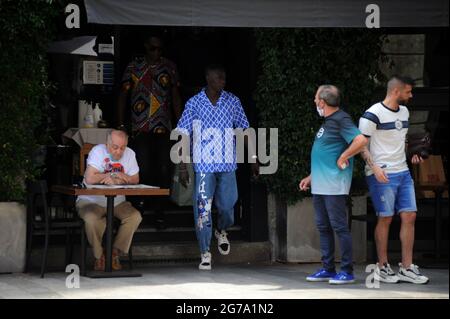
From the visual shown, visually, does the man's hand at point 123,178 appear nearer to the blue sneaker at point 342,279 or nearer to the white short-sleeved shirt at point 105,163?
the white short-sleeved shirt at point 105,163

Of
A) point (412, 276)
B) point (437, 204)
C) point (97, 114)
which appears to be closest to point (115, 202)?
point (97, 114)

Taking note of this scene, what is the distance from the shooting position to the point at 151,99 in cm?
1251

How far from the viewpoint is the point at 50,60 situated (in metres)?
12.8

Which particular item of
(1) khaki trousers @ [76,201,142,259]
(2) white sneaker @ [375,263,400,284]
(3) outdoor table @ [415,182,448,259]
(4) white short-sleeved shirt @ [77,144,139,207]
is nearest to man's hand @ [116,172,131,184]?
(4) white short-sleeved shirt @ [77,144,139,207]

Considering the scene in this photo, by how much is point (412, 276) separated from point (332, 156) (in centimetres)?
141

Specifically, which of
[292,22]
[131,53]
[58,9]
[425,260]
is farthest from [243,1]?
[425,260]

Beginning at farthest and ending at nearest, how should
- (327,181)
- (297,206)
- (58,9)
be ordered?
(297,206), (58,9), (327,181)

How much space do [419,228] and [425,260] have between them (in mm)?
626

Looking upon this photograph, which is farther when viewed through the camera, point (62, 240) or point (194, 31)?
point (194, 31)

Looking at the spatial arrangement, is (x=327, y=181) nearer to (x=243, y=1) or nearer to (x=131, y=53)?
(x=243, y=1)

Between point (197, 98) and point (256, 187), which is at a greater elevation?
point (197, 98)

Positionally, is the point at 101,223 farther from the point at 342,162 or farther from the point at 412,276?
the point at 412,276

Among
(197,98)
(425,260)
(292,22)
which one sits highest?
(292,22)

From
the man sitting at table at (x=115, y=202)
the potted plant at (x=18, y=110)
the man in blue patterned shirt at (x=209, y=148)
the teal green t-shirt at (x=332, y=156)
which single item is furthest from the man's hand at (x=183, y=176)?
the teal green t-shirt at (x=332, y=156)
